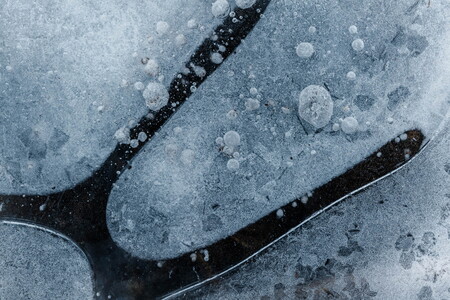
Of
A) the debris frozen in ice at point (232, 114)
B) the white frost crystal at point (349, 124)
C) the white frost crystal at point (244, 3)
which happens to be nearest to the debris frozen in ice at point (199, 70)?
the debris frozen in ice at point (232, 114)

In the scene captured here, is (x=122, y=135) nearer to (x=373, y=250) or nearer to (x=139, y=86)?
(x=139, y=86)

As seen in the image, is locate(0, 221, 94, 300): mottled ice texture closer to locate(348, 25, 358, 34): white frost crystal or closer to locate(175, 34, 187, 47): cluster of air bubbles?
locate(175, 34, 187, 47): cluster of air bubbles

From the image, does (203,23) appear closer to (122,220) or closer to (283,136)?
(283,136)

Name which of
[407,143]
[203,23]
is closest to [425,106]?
[407,143]

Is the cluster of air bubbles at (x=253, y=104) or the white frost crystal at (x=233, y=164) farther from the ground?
the cluster of air bubbles at (x=253, y=104)

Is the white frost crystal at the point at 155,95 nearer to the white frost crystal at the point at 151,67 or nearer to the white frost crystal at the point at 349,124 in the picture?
the white frost crystal at the point at 151,67

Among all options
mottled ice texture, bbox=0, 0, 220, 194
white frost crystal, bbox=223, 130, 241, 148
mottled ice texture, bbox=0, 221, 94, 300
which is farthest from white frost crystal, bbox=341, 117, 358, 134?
mottled ice texture, bbox=0, 221, 94, 300

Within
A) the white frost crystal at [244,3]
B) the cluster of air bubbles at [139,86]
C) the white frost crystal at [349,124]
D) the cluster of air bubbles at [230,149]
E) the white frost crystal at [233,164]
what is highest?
the white frost crystal at [244,3]
